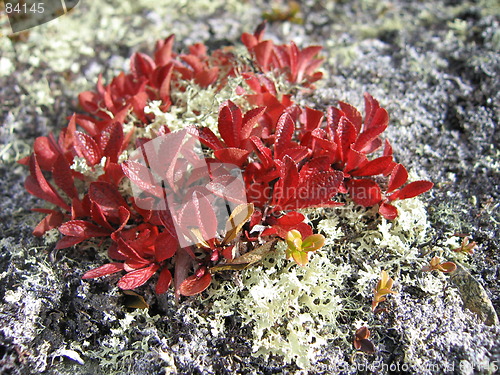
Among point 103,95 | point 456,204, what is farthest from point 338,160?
point 103,95

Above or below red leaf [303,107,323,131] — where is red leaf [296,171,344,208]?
below

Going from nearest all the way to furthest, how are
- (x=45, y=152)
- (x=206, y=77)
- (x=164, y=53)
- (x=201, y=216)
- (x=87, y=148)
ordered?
(x=201, y=216)
(x=87, y=148)
(x=45, y=152)
(x=206, y=77)
(x=164, y=53)

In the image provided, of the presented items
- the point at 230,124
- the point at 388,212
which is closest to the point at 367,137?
the point at 388,212

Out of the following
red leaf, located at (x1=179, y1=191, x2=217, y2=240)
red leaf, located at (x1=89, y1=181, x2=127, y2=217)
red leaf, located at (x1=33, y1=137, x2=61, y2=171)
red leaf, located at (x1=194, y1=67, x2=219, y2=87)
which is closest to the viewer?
red leaf, located at (x1=179, y1=191, x2=217, y2=240)

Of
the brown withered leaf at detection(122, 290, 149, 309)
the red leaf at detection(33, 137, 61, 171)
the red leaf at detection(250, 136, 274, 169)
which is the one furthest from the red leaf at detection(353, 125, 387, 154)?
the red leaf at detection(33, 137, 61, 171)

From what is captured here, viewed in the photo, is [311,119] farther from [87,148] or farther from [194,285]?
[87,148]

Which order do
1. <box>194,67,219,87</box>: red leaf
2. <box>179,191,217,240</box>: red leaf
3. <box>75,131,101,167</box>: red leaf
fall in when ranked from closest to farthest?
<box>179,191,217,240</box>: red leaf → <box>75,131,101,167</box>: red leaf → <box>194,67,219,87</box>: red leaf

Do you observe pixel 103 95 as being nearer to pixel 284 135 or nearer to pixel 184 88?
pixel 184 88

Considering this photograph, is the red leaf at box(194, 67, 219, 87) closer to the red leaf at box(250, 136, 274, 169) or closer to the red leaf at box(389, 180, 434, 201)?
the red leaf at box(250, 136, 274, 169)
